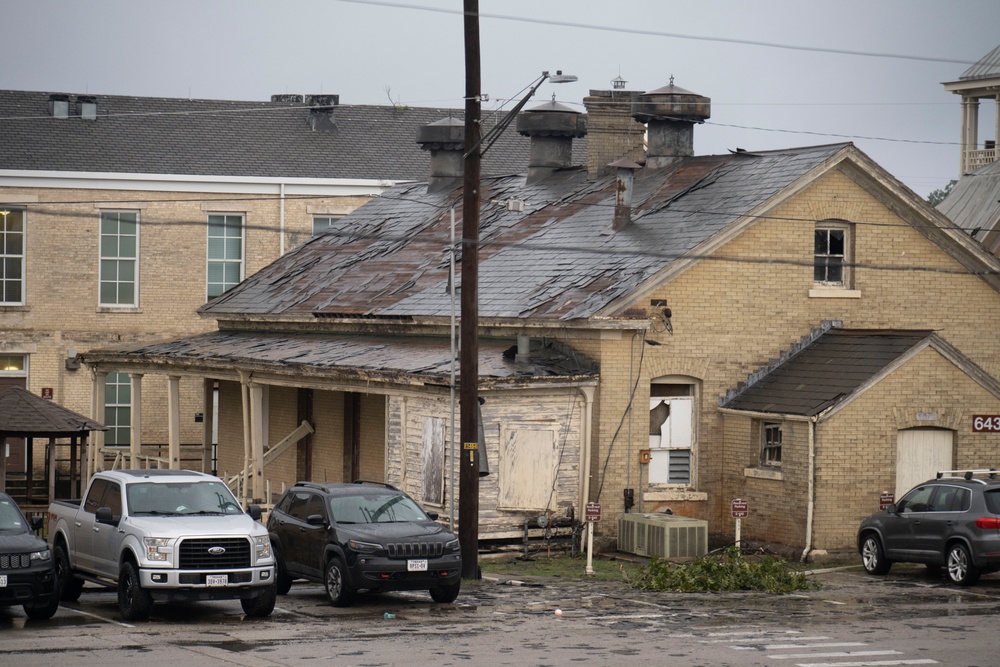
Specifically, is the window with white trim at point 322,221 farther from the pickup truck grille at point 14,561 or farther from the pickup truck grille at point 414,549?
the pickup truck grille at point 14,561

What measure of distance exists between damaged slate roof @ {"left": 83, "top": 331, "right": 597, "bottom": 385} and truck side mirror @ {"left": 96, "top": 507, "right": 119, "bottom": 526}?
7.33 m

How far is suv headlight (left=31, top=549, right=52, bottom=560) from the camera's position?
17531 millimetres

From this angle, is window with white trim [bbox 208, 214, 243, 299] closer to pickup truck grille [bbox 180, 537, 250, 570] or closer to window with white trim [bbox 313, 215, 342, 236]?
window with white trim [bbox 313, 215, 342, 236]

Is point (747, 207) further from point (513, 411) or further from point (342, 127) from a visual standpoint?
point (342, 127)

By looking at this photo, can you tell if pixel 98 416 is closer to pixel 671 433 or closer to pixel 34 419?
pixel 34 419

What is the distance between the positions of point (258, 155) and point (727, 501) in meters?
22.8

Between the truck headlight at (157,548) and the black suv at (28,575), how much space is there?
1.10m

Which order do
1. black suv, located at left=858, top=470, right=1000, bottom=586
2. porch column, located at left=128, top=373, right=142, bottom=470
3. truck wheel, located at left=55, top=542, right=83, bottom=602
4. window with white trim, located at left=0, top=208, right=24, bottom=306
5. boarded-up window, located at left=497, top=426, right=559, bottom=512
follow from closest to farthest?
truck wheel, located at left=55, top=542, right=83, bottom=602 < black suv, located at left=858, top=470, right=1000, bottom=586 < boarded-up window, located at left=497, top=426, right=559, bottom=512 < porch column, located at left=128, top=373, right=142, bottom=470 < window with white trim, located at left=0, top=208, right=24, bottom=306

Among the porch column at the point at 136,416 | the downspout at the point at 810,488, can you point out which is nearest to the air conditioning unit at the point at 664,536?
the downspout at the point at 810,488

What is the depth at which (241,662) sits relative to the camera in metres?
15.1

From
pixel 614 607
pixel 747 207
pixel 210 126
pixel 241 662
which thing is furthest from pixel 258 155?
pixel 241 662

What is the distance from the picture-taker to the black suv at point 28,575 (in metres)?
17.2

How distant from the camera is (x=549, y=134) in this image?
35.9m

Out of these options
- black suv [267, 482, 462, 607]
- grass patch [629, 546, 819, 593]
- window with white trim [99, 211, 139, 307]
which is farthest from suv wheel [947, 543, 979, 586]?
window with white trim [99, 211, 139, 307]
